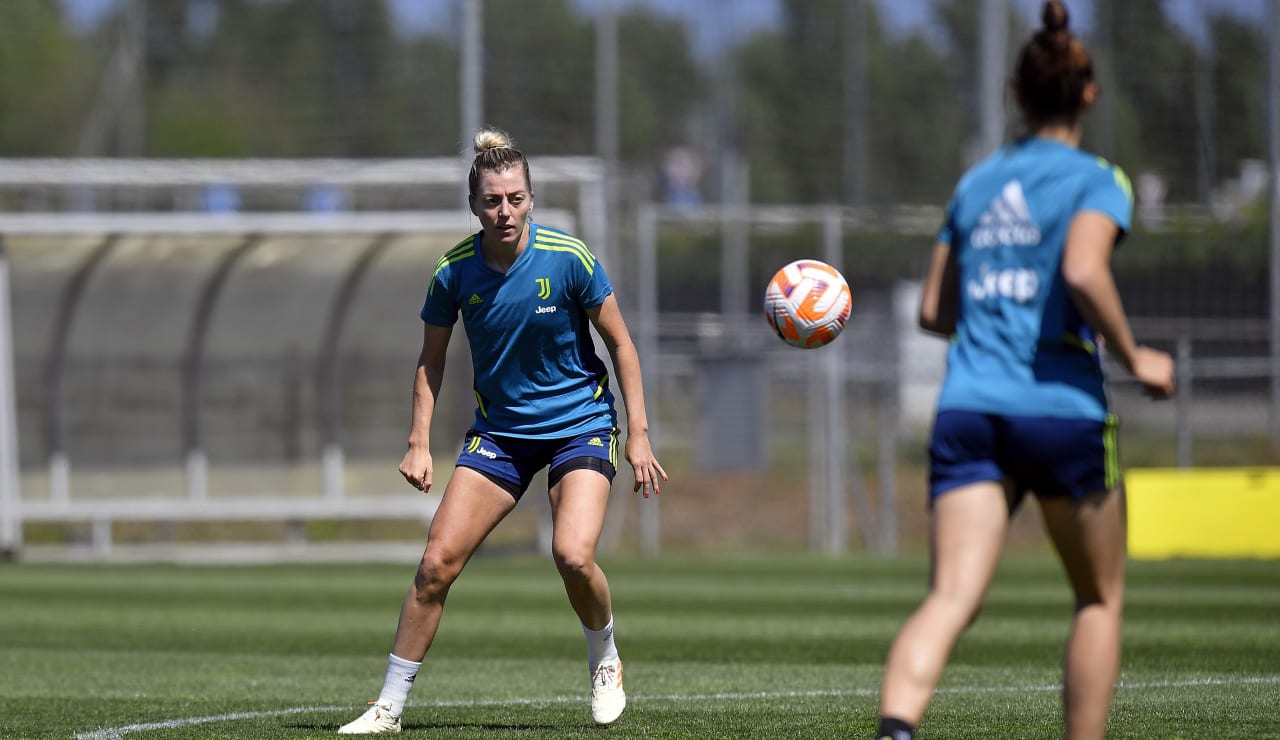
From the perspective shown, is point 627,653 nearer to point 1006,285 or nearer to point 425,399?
point 425,399

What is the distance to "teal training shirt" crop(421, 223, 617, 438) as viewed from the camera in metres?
6.68

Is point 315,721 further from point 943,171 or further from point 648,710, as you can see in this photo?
point 943,171

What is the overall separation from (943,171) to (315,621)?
24.3 metres

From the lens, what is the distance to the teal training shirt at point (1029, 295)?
459cm

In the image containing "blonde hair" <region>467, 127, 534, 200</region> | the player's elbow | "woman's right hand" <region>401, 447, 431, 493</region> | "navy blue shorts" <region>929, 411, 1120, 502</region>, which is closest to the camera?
the player's elbow

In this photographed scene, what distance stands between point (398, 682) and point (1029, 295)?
3.03 meters

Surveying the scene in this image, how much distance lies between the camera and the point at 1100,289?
447 centimetres

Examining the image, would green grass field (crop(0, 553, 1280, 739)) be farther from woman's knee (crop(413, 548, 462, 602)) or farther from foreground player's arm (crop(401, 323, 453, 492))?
foreground player's arm (crop(401, 323, 453, 492))

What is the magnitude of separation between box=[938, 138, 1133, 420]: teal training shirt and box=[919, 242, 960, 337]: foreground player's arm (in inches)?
3.6

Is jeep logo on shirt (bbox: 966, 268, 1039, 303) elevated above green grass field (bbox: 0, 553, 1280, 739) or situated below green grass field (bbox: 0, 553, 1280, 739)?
above

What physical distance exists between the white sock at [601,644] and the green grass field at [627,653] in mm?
268

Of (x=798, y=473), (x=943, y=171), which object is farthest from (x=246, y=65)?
(x=798, y=473)

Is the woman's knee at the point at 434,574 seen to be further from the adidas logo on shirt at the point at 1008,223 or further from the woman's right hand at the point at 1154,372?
the woman's right hand at the point at 1154,372

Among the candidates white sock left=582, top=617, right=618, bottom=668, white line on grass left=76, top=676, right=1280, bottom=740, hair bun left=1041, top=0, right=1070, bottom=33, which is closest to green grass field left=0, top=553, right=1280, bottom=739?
white line on grass left=76, top=676, right=1280, bottom=740
